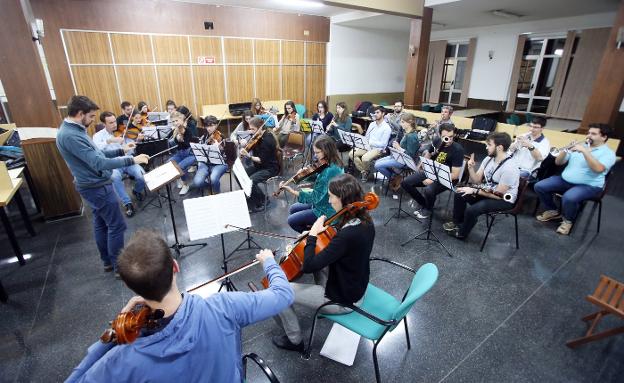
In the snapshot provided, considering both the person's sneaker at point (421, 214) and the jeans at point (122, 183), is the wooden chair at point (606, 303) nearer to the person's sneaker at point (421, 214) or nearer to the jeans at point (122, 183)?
the person's sneaker at point (421, 214)

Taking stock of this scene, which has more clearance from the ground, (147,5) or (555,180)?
(147,5)

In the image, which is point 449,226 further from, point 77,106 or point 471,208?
point 77,106

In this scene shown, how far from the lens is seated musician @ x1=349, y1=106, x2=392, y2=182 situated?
561 cm

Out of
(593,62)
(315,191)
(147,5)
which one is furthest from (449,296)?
(593,62)

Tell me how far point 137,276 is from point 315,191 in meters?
2.22

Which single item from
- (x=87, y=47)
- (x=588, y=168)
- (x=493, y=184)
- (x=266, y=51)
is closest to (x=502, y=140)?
(x=493, y=184)

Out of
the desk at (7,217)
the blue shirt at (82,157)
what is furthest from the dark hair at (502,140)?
the desk at (7,217)

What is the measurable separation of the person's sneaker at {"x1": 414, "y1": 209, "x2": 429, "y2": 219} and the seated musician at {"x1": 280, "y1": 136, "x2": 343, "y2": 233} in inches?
72.5

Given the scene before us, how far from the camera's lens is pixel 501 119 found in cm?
995

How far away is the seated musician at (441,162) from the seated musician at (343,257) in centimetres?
233

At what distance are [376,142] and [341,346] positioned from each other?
4049 millimetres

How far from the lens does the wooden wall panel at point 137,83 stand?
7.37 m

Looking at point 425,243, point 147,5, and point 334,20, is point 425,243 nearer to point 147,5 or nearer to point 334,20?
point 147,5

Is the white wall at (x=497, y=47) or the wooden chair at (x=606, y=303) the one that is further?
the white wall at (x=497, y=47)
